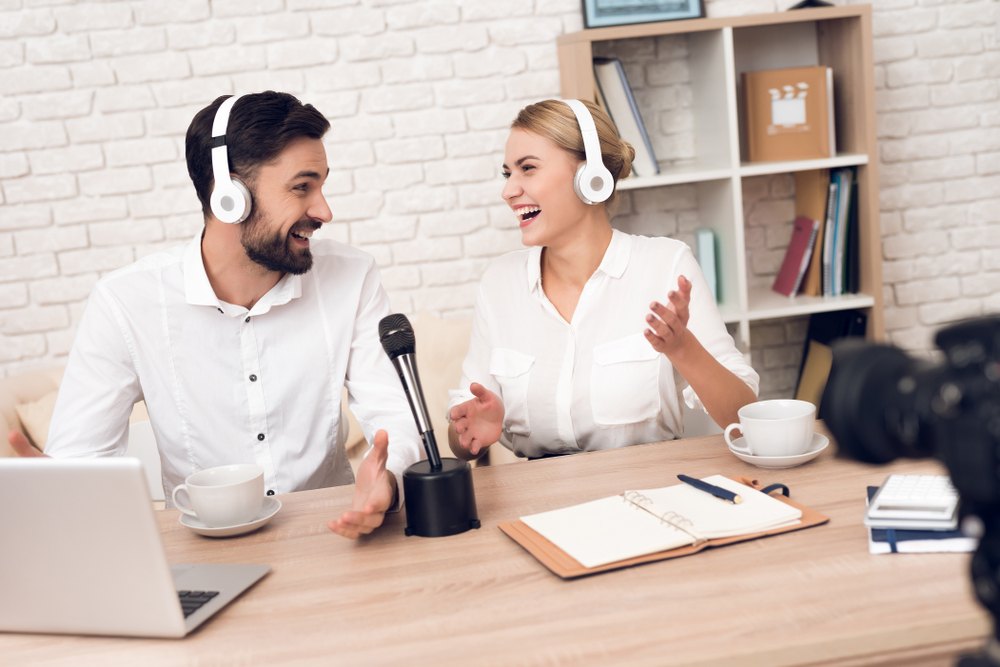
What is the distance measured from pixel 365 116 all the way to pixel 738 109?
1241 mm

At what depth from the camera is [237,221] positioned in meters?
1.90

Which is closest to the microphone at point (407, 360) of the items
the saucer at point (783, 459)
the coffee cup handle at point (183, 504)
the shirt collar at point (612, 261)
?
the coffee cup handle at point (183, 504)

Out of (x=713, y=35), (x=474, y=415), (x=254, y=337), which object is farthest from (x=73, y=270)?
(x=713, y=35)

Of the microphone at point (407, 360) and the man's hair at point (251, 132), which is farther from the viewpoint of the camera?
the man's hair at point (251, 132)

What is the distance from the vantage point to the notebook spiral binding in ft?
4.24

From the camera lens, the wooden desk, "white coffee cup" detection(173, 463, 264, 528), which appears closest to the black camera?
the camera lens

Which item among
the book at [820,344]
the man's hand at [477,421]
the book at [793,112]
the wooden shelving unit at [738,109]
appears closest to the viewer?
the man's hand at [477,421]

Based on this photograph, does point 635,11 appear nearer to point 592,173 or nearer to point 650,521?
point 592,173

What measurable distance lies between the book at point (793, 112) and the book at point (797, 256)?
24cm

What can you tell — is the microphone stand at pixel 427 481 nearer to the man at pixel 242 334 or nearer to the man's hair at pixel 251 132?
the man at pixel 242 334

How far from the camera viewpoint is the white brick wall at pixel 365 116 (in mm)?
3014

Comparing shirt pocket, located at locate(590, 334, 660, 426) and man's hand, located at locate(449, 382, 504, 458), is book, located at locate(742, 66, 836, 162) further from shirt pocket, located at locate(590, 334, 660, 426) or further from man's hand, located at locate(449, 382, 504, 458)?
man's hand, located at locate(449, 382, 504, 458)

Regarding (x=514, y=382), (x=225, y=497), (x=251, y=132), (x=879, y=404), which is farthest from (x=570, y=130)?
(x=879, y=404)

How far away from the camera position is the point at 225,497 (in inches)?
58.7
